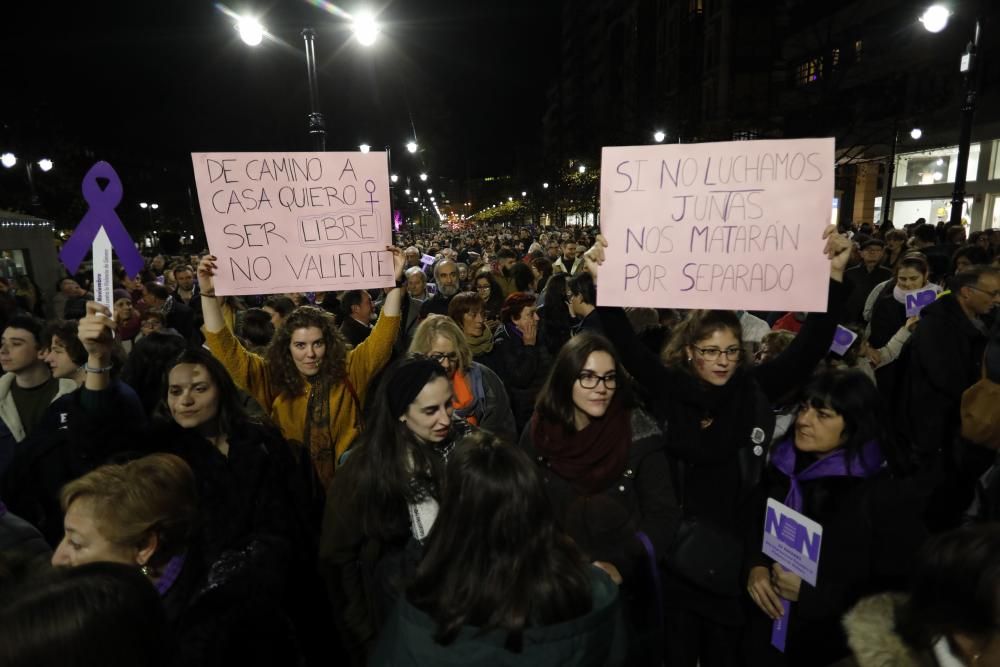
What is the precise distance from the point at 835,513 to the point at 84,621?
103 inches

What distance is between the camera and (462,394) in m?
4.00

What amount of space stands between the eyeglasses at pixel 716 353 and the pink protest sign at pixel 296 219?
6.70ft

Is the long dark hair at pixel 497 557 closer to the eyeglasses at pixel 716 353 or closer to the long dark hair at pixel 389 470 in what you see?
the long dark hair at pixel 389 470

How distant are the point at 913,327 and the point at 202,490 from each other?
227 inches

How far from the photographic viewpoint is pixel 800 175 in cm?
296

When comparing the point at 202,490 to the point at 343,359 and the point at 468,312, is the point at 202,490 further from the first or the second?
the point at 468,312

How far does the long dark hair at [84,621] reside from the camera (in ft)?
4.16

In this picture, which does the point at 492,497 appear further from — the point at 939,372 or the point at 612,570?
the point at 939,372

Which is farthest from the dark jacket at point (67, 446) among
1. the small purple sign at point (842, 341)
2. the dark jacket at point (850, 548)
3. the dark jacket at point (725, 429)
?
the small purple sign at point (842, 341)

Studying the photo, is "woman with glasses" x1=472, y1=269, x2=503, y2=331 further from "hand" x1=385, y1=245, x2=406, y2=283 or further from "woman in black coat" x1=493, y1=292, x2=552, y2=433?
"hand" x1=385, y1=245, x2=406, y2=283

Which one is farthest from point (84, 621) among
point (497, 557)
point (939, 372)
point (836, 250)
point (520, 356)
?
point (939, 372)

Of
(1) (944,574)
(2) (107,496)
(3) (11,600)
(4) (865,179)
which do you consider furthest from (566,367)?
(4) (865,179)

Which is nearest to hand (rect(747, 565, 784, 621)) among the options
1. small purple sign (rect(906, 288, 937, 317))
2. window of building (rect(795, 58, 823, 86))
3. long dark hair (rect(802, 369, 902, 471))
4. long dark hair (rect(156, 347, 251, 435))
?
long dark hair (rect(802, 369, 902, 471))

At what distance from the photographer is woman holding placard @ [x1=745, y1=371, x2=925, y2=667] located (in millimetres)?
2395
